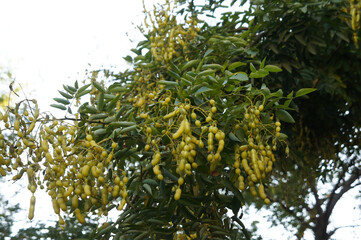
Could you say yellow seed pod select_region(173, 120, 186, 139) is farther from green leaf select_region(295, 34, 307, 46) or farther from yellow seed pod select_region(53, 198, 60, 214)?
green leaf select_region(295, 34, 307, 46)

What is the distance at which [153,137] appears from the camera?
149cm

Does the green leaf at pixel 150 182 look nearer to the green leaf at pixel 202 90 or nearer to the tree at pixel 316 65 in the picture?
the green leaf at pixel 202 90

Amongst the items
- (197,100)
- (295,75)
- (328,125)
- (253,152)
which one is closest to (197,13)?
(295,75)

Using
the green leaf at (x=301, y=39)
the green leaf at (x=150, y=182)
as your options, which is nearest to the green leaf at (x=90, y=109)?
the green leaf at (x=150, y=182)

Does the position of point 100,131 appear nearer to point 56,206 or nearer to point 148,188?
point 148,188

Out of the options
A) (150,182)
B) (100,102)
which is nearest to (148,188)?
(150,182)

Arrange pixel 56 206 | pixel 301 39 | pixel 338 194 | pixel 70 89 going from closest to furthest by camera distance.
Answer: pixel 56 206
pixel 70 89
pixel 301 39
pixel 338 194

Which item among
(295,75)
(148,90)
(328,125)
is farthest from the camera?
(328,125)

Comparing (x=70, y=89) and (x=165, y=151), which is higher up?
(x=70, y=89)

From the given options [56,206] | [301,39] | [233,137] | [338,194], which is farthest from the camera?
[338,194]

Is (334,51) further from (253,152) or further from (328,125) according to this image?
(253,152)

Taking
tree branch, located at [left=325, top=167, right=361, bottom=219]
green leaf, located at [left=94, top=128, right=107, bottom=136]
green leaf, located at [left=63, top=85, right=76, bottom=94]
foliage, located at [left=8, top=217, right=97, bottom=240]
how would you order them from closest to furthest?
1. green leaf, located at [left=94, top=128, right=107, bottom=136]
2. green leaf, located at [left=63, top=85, right=76, bottom=94]
3. foliage, located at [left=8, top=217, right=97, bottom=240]
4. tree branch, located at [left=325, top=167, right=361, bottom=219]

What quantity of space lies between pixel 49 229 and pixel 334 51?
205cm

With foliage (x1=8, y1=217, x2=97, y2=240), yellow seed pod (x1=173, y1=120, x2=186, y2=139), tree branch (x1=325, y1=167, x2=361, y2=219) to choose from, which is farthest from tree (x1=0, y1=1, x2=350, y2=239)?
tree branch (x1=325, y1=167, x2=361, y2=219)
